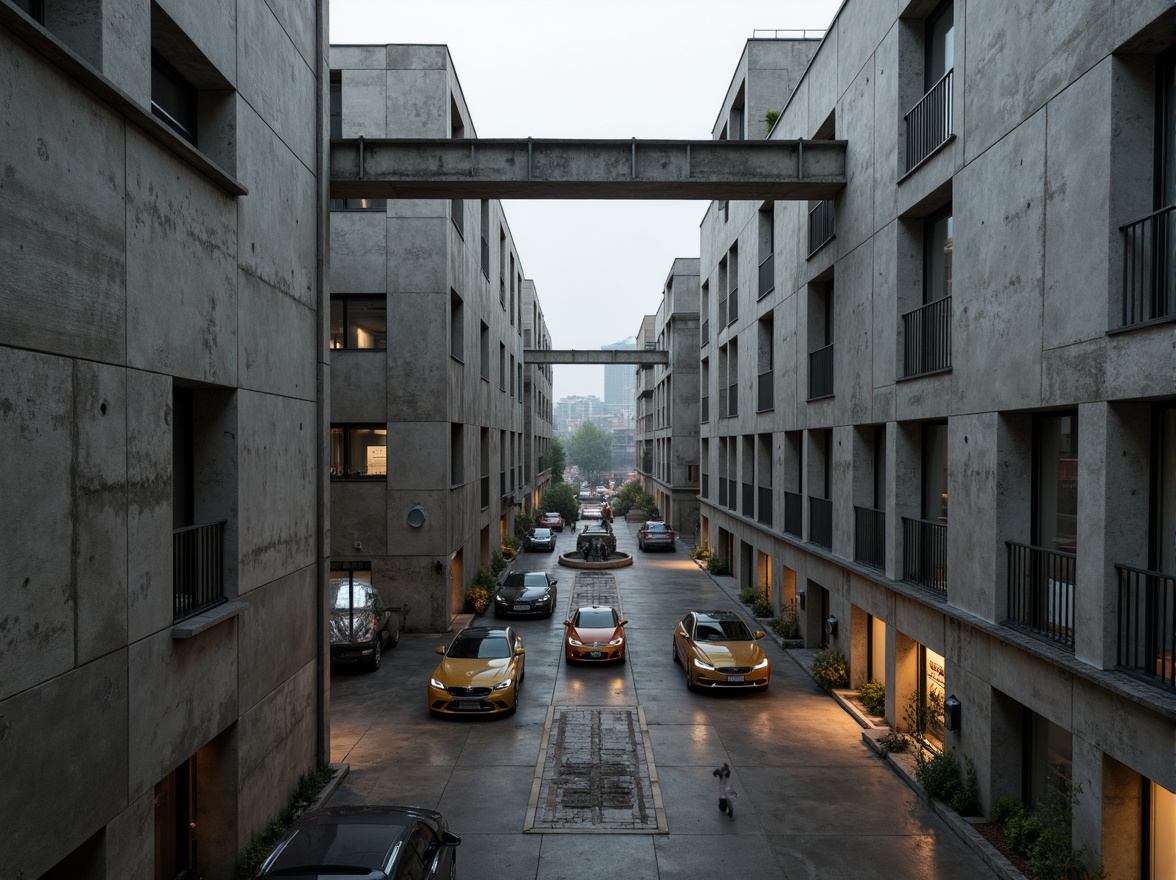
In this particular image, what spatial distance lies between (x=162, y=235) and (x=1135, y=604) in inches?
390

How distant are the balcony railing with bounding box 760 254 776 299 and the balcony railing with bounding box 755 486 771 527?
19.8 feet

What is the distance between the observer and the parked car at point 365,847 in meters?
6.47

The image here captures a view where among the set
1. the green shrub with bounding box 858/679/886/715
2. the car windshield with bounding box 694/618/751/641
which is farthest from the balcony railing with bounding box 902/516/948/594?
the car windshield with bounding box 694/618/751/641

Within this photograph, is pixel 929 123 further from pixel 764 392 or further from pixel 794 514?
pixel 764 392

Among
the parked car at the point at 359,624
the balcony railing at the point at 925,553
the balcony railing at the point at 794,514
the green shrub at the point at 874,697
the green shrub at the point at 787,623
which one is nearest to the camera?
the balcony railing at the point at 925,553

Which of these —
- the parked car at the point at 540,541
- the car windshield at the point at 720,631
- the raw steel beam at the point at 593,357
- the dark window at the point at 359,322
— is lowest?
the parked car at the point at 540,541

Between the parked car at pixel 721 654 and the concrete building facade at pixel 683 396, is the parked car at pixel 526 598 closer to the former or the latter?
the parked car at pixel 721 654

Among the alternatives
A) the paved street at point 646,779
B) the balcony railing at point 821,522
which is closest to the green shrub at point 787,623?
the paved street at point 646,779

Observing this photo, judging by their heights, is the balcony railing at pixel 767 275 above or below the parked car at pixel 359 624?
above

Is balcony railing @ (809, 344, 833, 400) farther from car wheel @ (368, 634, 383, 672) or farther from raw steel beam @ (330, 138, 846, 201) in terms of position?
car wheel @ (368, 634, 383, 672)

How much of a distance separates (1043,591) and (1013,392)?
96.1 inches

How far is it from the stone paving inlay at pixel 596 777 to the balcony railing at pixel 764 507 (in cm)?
1047

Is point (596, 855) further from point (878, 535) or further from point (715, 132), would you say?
point (715, 132)

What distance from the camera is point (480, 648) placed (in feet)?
51.9
